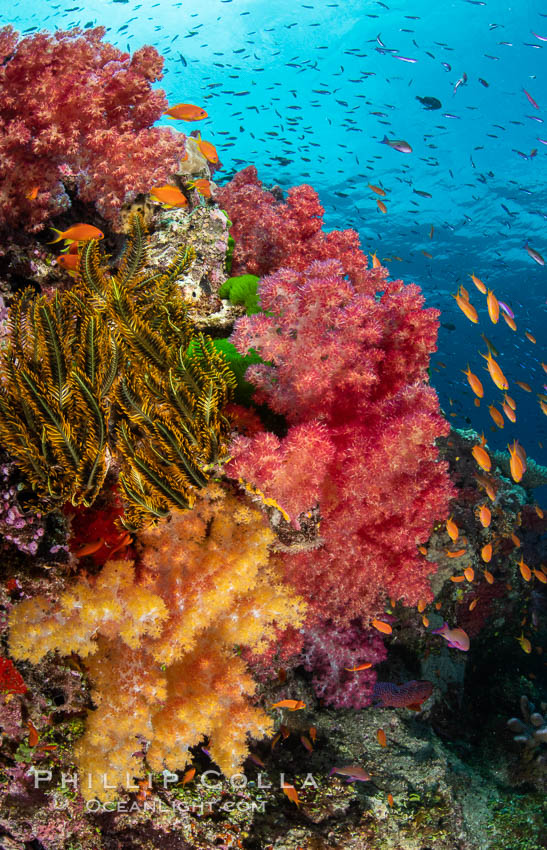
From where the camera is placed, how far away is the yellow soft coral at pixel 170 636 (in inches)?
117

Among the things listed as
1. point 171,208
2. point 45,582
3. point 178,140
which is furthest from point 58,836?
point 178,140

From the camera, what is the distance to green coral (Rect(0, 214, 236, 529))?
2.70 m

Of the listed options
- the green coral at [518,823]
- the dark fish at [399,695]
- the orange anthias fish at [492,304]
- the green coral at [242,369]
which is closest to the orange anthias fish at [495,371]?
the orange anthias fish at [492,304]

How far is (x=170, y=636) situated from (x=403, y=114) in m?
38.9

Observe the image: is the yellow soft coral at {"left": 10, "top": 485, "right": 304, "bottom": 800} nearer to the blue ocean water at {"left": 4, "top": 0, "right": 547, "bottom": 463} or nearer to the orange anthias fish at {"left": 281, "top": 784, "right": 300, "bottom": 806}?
the orange anthias fish at {"left": 281, "top": 784, "right": 300, "bottom": 806}

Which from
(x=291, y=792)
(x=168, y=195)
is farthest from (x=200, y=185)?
(x=291, y=792)

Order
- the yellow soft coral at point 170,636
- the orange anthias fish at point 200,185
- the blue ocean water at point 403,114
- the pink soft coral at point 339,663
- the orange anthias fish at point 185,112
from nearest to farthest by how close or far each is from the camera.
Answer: the yellow soft coral at point 170,636 < the pink soft coral at point 339,663 < the orange anthias fish at point 200,185 < the orange anthias fish at point 185,112 < the blue ocean water at point 403,114

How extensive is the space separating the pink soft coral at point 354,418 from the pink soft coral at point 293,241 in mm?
846

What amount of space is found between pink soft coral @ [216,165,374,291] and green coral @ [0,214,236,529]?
233cm

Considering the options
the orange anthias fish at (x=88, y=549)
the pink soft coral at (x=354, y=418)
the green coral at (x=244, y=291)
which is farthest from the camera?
the green coral at (x=244, y=291)

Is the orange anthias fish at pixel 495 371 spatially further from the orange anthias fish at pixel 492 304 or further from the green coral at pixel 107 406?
the green coral at pixel 107 406

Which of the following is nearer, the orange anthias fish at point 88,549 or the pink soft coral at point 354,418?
the orange anthias fish at point 88,549

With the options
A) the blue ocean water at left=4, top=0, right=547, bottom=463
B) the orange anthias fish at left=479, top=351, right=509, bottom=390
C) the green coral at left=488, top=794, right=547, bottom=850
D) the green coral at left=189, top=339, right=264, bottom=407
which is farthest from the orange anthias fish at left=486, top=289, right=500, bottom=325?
the blue ocean water at left=4, top=0, right=547, bottom=463

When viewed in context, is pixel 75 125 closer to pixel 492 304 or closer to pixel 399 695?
pixel 492 304
